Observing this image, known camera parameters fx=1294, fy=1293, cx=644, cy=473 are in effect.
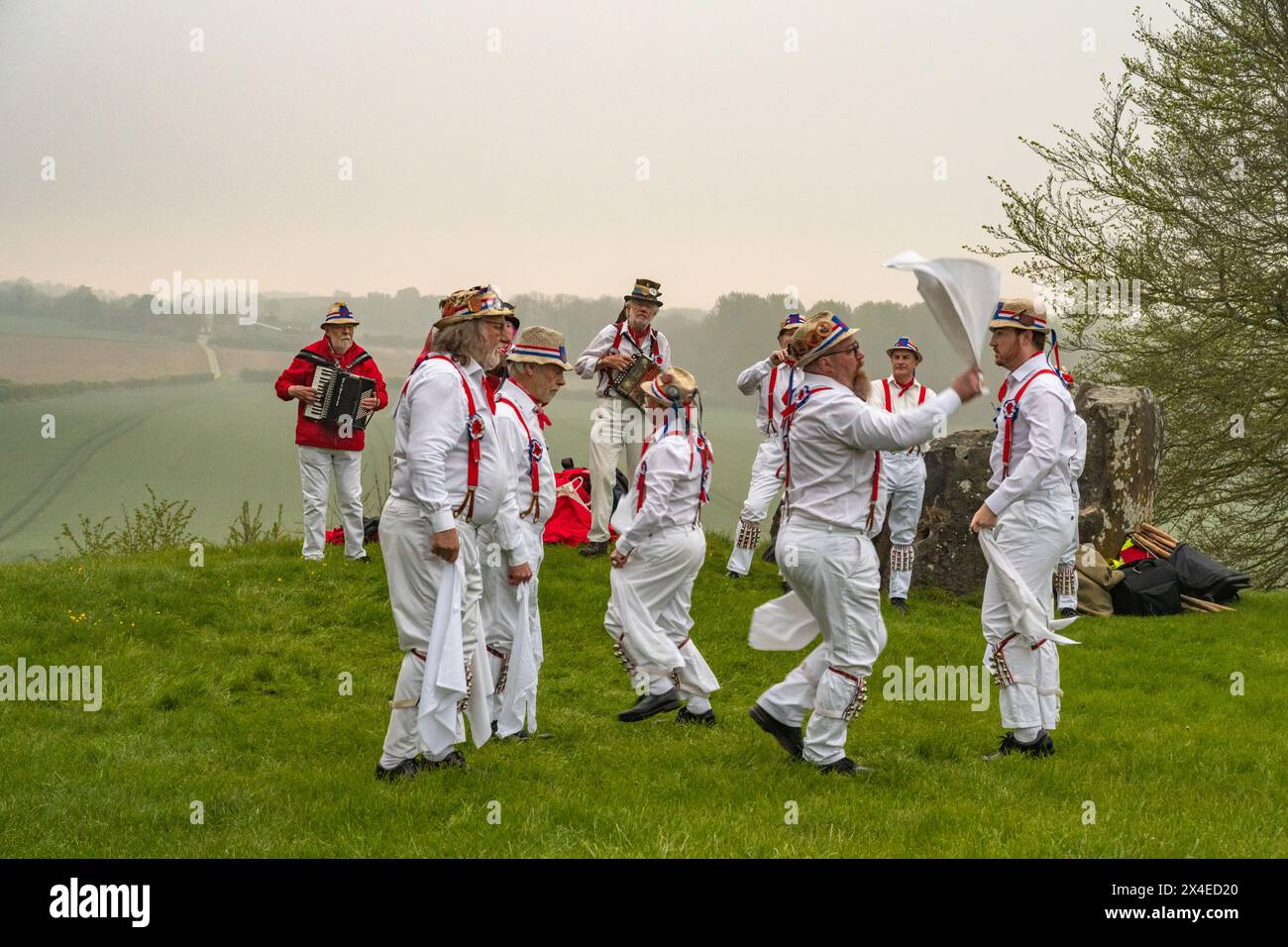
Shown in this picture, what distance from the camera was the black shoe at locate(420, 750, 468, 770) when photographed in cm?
725

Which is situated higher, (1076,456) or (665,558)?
(1076,456)

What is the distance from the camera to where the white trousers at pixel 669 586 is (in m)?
8.83

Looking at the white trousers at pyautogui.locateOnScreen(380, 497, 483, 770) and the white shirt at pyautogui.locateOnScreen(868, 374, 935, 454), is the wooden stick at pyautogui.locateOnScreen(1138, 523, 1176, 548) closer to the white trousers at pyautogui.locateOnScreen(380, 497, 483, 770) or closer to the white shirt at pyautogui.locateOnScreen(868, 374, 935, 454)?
the white shirt at pyautogui.locateOnScreen(868, 374, 935, 454)

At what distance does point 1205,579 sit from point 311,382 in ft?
32.8

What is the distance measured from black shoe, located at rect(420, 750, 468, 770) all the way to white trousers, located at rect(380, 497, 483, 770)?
0.23ft

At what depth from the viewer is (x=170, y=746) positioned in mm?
8570

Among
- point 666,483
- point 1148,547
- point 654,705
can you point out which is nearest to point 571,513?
point 654,705

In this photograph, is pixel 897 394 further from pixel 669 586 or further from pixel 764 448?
pixel 669 586

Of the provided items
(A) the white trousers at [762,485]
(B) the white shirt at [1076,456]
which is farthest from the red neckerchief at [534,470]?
(A) the white trousers at [762,485]

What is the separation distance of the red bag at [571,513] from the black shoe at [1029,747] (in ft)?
22.4

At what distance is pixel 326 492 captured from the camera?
44.5 ft
